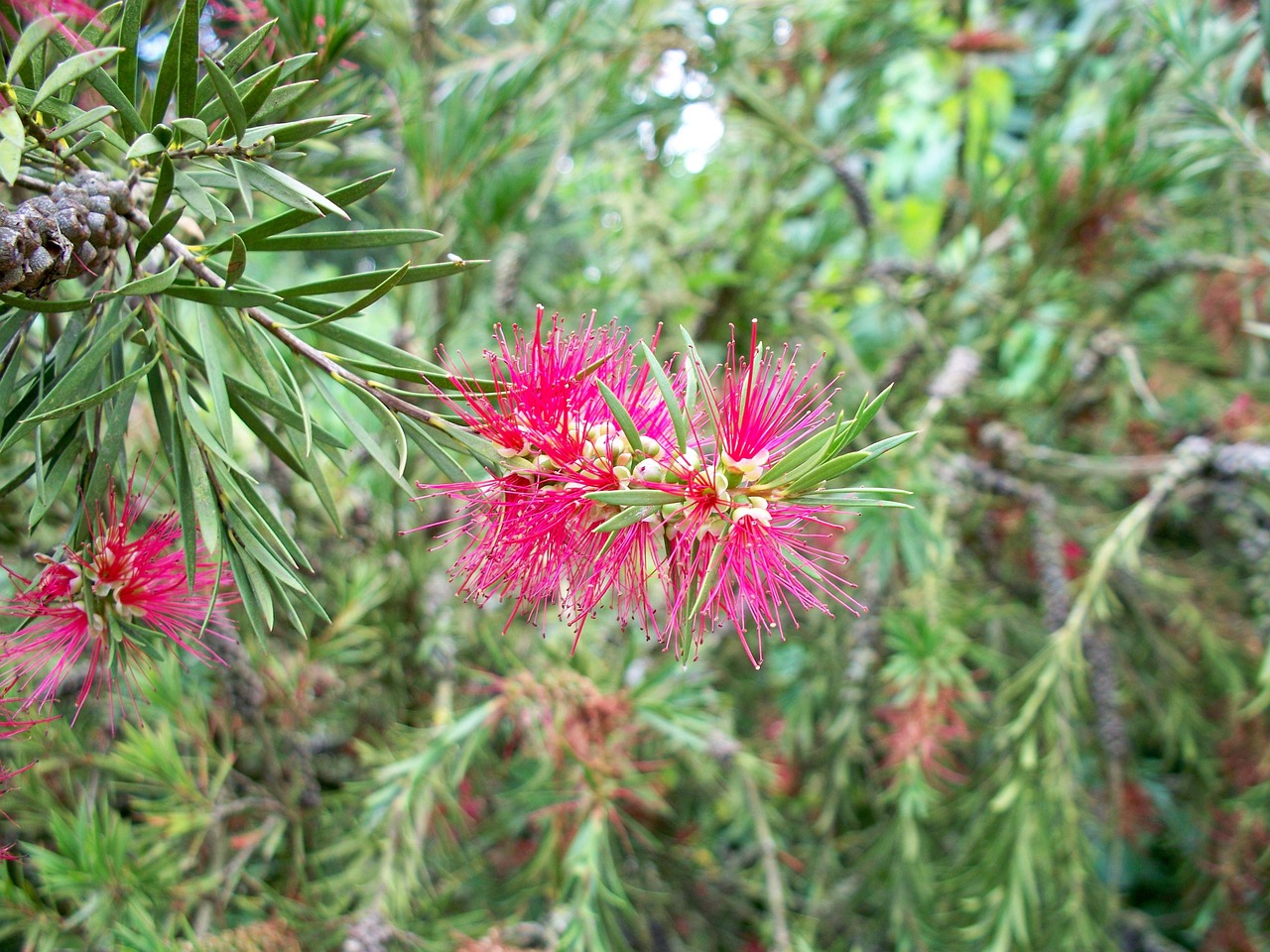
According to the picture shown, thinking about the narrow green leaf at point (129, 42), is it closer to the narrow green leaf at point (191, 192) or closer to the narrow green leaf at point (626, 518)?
the narrow green leaf at point (191, 192)

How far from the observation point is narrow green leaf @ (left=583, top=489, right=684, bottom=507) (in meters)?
0.29

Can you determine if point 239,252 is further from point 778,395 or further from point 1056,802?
point 1056,802

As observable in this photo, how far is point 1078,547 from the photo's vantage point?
113 centimetres

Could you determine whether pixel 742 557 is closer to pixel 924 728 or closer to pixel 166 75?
pixel 166 75

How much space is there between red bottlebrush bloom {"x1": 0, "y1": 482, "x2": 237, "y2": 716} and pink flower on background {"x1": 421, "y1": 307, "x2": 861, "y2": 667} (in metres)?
0.12

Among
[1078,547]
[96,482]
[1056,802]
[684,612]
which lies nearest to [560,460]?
[684,612]

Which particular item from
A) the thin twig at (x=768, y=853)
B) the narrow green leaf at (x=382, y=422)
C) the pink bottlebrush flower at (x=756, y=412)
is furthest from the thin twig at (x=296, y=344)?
the thin twig at (x=768, y=853)

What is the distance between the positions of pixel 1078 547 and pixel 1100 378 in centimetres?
24

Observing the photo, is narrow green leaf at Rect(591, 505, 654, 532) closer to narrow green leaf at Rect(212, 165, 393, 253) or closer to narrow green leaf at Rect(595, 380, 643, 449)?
narrow green leaf at Rect(595, 380, 643, 449)

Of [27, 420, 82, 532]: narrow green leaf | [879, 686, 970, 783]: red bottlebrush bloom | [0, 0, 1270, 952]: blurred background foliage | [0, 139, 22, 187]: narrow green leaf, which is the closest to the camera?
[0, 139, 22, 187]: narrow green leaf

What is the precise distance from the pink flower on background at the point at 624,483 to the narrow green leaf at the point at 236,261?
0.28 ft

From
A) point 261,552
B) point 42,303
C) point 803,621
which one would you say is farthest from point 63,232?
point 803,621

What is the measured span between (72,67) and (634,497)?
220 millimetres

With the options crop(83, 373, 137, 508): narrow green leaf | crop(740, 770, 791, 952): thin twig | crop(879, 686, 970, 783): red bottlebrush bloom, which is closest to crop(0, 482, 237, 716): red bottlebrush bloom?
crop(83, 373, 137, 508): narrow green leaf
